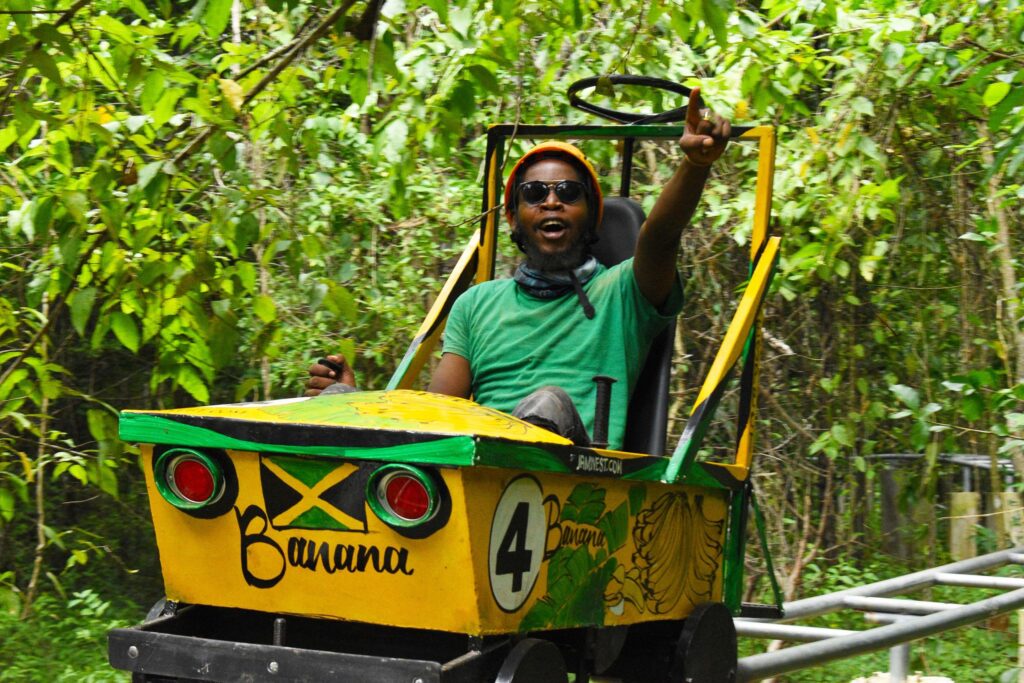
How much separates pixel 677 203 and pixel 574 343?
53 centimetres

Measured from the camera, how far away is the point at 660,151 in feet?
22.0

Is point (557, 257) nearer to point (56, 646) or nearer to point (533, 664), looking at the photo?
point (533, 664)

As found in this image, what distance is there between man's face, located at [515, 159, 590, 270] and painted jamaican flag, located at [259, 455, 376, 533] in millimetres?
1332

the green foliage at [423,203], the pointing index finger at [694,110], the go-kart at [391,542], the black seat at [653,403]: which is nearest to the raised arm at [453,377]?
the green foliage at [423,203]

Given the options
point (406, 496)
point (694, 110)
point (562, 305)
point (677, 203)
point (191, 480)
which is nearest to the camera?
point (406, 496)

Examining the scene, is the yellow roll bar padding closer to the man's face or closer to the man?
the man

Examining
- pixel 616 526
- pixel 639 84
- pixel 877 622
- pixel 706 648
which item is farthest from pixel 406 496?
pixel 639 84

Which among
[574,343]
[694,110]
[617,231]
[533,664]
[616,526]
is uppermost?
[694,110]

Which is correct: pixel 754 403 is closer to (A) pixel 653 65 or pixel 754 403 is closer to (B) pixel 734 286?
(A) pixel 653 65

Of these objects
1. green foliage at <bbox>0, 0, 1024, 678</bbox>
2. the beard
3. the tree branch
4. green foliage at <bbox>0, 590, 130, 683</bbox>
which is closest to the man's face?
the beard

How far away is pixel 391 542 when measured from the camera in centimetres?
241

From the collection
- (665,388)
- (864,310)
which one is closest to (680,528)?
(665,388)

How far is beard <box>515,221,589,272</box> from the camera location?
142 inches

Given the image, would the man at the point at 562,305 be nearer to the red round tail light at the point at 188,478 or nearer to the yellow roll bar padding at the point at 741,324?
the yellow roll bar padding at the point at 741,324
